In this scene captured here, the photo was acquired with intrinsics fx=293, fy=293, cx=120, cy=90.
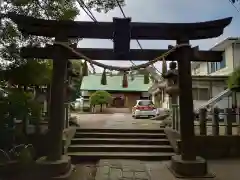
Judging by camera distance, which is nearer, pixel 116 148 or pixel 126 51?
pixel 126 51

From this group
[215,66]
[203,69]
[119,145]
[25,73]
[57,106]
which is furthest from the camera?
[203,69]

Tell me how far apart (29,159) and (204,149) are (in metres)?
5.82

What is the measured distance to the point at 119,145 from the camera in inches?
412

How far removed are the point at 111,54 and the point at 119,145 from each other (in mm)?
3926

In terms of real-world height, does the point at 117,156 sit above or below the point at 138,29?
below

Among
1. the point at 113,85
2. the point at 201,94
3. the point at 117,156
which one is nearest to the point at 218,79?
the point at 201,94

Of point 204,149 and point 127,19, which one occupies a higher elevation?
point 127,19

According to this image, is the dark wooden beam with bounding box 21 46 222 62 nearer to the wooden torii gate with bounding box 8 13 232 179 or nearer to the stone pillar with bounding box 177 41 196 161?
the wooden torii gate with bounding box 8 13 232 179

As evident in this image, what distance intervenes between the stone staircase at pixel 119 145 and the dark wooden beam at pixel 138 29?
3.91 m

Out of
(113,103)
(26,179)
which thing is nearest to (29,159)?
(26,179)

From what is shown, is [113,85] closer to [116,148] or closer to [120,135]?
[120,135]

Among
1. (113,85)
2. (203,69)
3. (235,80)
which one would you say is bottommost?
(235,80)

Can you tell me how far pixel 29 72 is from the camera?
28.6 feet

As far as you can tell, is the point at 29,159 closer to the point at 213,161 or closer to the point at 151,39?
the point at 151,39
